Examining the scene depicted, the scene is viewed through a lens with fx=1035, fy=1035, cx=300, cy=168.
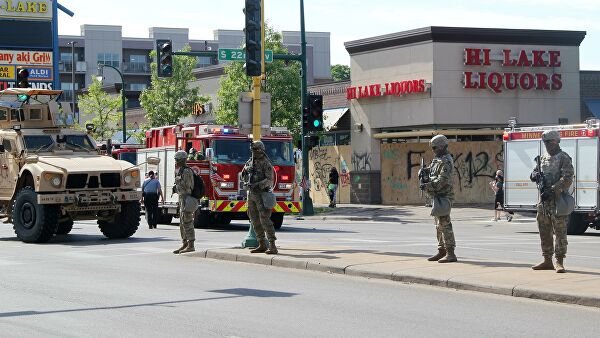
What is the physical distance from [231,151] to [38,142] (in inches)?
230

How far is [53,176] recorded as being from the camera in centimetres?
2072

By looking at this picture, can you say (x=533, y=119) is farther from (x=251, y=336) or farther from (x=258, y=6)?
(x=251, y=336)

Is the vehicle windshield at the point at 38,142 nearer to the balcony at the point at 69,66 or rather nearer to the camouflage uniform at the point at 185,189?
the camouflage uniform at the point at 185,189

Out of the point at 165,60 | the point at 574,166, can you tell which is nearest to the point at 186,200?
the point at 574,166

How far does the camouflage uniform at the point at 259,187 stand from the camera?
16.9 meters

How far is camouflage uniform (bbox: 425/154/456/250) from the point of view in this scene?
585 inches

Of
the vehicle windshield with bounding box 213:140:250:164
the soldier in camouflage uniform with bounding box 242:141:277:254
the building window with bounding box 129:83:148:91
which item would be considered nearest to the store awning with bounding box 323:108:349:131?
the vehicle windshield with bounding box 213:140:250:164

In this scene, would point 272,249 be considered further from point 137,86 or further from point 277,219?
point 137,86

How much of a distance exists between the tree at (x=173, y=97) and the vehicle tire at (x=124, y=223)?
32259 millimetres

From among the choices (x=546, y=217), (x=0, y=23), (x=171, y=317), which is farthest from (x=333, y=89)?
(x=171, y=317)

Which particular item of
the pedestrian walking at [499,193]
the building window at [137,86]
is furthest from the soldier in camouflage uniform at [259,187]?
the building window at [137,86]

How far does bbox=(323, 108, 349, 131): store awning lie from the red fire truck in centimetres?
1636

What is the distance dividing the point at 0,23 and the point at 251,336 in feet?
112

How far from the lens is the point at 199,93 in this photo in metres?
59.6
